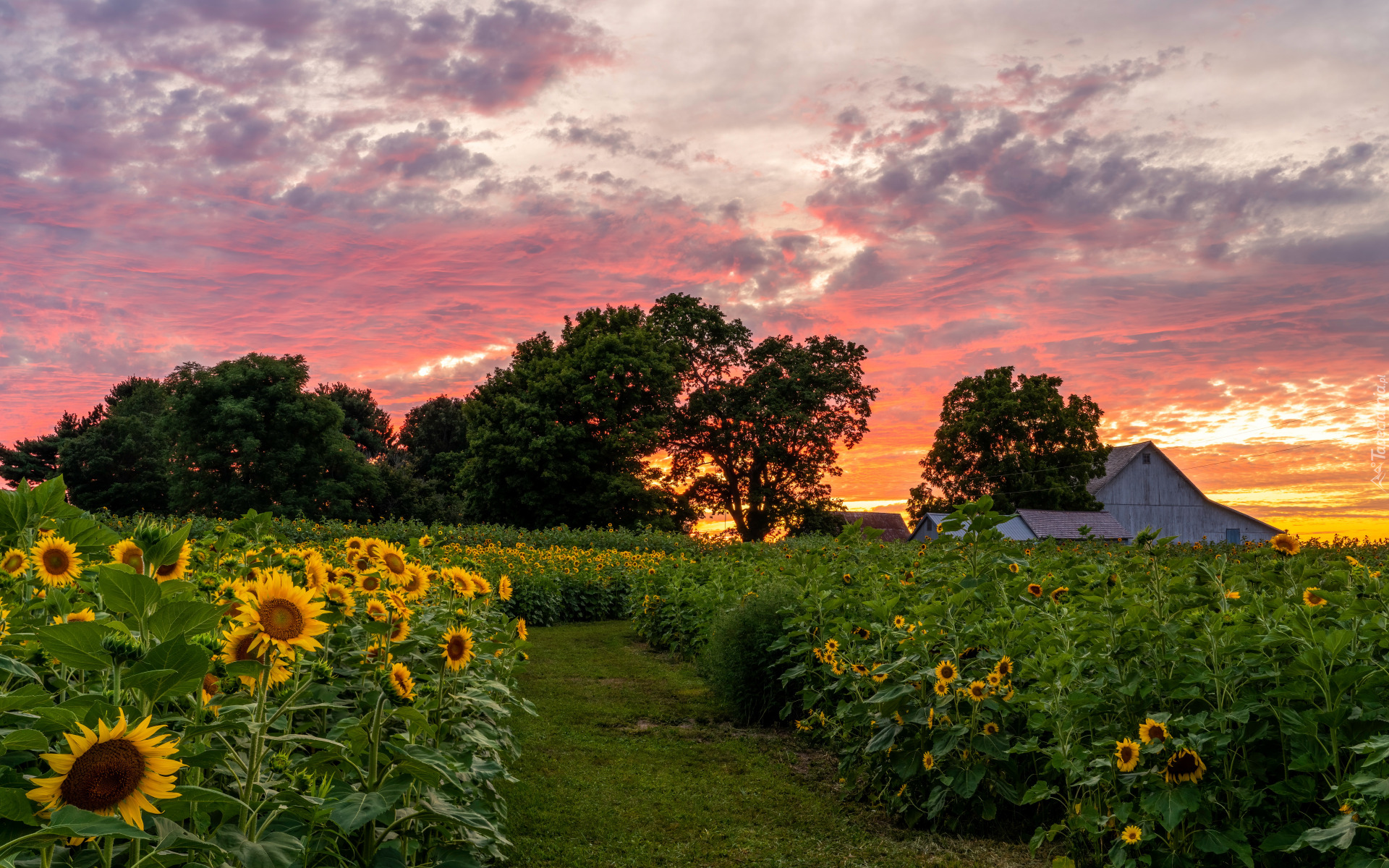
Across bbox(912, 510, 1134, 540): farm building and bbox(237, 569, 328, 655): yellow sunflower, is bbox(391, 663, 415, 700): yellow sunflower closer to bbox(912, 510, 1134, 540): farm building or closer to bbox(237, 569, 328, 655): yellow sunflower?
bbox(237, 569, 328, 655): yellow sunflower

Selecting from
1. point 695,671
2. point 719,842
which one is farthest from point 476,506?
point 719,842

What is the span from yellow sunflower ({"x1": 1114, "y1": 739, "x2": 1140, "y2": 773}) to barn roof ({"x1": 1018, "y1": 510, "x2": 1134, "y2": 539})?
31871 millimetres

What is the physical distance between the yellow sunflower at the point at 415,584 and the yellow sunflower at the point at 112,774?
5.96ft

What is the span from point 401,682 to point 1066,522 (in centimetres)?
3844

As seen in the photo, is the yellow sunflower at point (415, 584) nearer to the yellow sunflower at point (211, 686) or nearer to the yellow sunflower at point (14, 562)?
the yellow sunflower at point (211, 686)

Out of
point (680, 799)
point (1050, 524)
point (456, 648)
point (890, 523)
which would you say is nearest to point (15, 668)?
point (456, 648)

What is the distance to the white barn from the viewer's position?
43.8 m

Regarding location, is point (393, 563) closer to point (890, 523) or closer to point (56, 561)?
point (56, 561)

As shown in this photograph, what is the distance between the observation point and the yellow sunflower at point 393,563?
3111 millimetres

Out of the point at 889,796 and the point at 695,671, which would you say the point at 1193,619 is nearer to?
the point at 889,796

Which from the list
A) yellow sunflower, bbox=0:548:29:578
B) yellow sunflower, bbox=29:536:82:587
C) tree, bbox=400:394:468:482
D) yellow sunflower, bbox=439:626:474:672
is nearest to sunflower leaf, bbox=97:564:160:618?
yellow sunflower, bbox=29:536:82:587

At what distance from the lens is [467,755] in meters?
2.88

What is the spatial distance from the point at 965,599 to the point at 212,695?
385cm

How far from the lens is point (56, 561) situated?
2.34 metres
